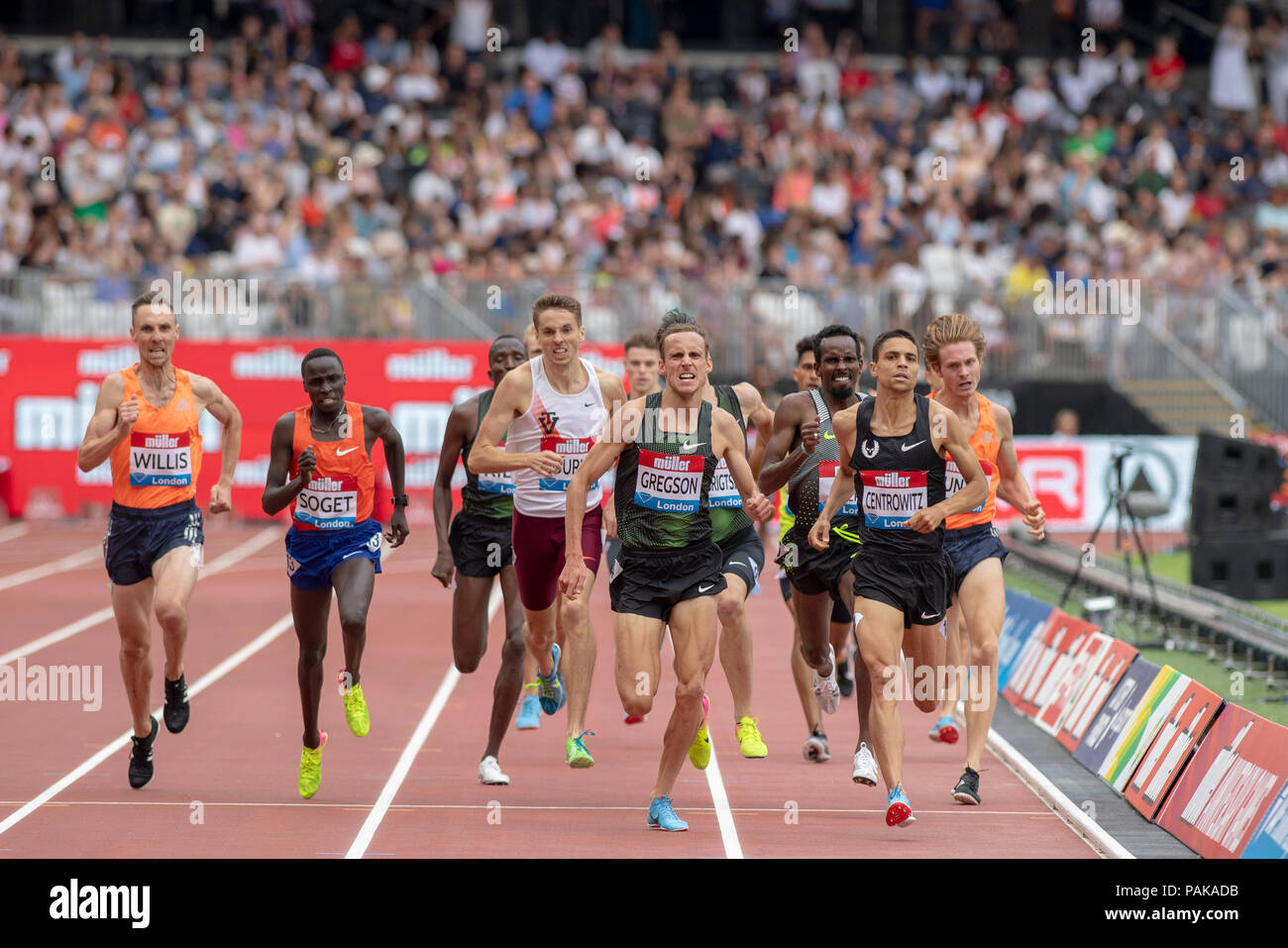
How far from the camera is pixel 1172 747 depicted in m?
9.35

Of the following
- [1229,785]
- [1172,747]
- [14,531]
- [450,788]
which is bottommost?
[14,531]

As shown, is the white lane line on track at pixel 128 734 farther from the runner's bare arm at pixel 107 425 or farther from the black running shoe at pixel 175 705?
the runner's bare arm at pixel 107 425

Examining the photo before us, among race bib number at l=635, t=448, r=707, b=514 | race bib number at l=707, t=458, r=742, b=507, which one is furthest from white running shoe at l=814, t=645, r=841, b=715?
race bib number at l=635, t=448, r=707, b=514

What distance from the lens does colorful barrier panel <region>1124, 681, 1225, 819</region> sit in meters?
8.98

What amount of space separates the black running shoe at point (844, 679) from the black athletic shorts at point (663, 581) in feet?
11.3

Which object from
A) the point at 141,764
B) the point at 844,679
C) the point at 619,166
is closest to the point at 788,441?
the point at 844,679

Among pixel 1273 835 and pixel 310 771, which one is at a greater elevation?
pixel 1273 835

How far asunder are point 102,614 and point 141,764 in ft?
24.3

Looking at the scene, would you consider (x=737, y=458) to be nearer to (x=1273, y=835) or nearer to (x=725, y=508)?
(x=725, y=508)

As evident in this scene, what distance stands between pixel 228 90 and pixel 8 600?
Answer: 439 inches

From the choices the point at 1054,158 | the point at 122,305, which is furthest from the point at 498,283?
the point at 1054,158

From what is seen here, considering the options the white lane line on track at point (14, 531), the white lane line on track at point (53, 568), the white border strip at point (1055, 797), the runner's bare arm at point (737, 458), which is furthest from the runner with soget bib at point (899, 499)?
the white lane line on track at point (14, 531)

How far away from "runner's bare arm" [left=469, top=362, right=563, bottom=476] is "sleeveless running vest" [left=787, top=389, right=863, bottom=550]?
1.59 m

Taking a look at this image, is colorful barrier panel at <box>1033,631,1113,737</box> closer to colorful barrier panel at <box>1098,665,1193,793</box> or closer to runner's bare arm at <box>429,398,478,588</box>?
colorful barrier panel at <box>1098,665,1193,793</box>
